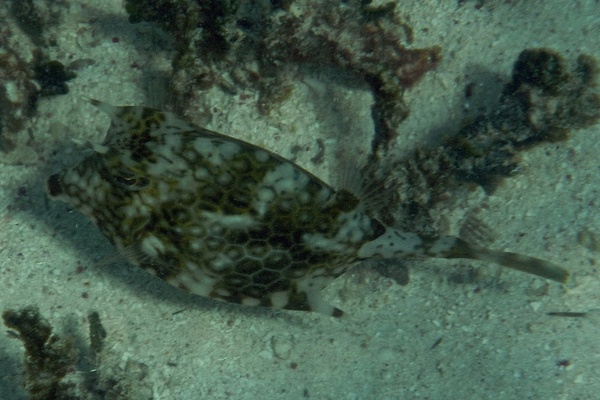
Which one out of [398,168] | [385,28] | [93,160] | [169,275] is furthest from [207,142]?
[385,28]

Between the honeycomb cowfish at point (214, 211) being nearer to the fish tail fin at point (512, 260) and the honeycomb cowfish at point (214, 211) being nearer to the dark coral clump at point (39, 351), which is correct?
the fish tail fin at point (512, 260)

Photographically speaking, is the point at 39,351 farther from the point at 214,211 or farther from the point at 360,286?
the point at 360,286

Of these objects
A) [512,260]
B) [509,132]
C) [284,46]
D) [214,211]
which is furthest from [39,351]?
[509,132]

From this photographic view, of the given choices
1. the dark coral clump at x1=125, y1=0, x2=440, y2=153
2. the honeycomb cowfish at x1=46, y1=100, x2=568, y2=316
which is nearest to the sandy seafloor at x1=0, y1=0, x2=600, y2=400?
the dark coral clump at x1=125, y1=0, x2=440, y2=153

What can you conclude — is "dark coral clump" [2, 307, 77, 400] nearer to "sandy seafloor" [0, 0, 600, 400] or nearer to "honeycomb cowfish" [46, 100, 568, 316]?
"sandy seafloor" [0, 0, 600, 400]

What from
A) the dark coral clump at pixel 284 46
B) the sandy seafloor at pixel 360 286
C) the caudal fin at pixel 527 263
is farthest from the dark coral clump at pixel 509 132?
the caudal fin at pixel 527 263
